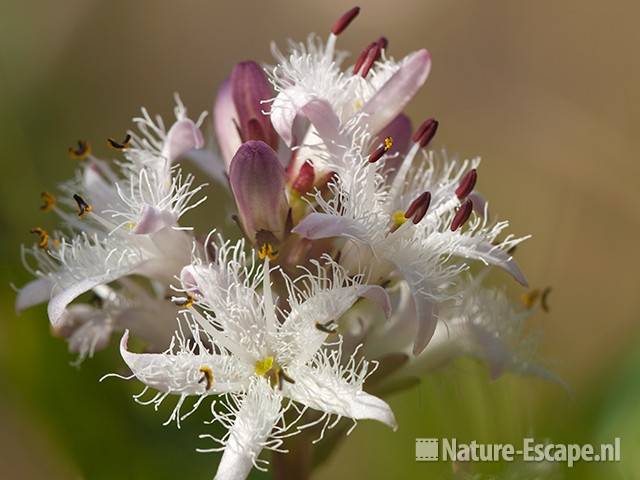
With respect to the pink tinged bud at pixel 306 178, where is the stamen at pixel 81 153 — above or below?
above

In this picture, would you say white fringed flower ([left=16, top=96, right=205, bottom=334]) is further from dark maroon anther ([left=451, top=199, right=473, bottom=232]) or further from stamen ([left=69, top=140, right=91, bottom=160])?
dark maroon anther ([left=451, top=199, right=473, bottom=232])

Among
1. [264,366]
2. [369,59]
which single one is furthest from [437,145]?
[264,366]

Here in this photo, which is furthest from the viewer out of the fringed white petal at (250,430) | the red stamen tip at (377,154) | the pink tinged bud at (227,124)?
the pink tinged bud at (227,124)

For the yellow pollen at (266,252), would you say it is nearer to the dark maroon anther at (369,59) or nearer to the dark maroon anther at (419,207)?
the dark maroon anther at (419,207)

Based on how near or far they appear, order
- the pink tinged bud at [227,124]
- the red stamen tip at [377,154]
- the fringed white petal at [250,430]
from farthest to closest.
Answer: the pink tinged bud at [227,124], the red stamen tip at [377,154], the fringed white petal at [250,430]

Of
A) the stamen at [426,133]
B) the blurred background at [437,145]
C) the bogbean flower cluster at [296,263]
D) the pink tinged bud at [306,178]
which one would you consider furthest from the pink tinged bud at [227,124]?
the blurred background at [437,145]

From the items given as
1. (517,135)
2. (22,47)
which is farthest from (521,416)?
(517,135)

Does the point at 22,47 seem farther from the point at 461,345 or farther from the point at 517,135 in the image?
the point at 517,135
